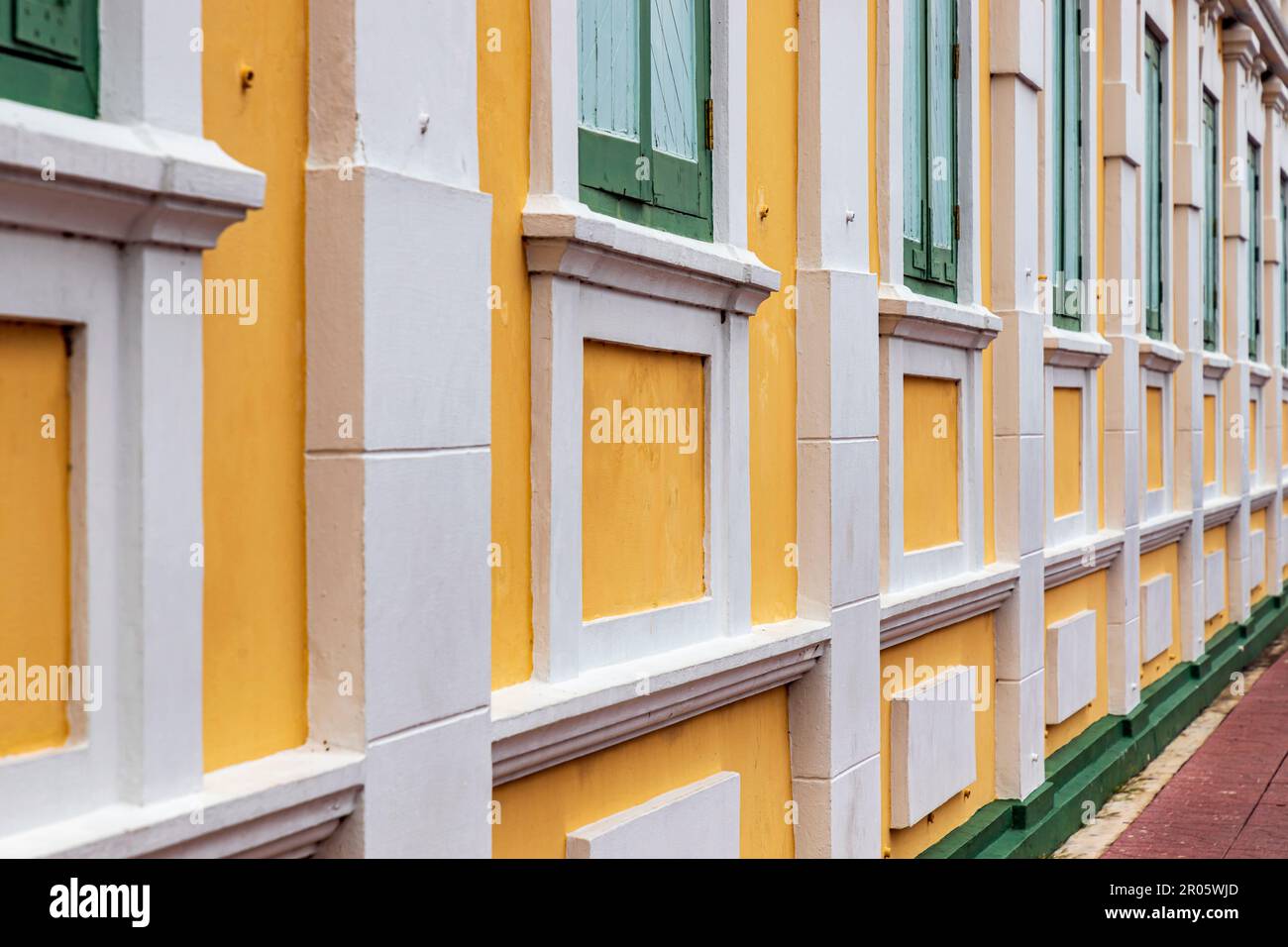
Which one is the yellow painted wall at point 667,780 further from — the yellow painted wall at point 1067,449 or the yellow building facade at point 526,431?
the yellow painted wall at point 1067,449

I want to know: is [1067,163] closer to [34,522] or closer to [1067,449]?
[1067,449]

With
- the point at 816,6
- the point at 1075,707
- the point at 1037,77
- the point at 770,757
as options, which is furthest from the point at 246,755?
the point at 1075,707

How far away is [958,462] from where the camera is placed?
8344 mm

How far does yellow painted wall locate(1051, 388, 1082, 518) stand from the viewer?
33.5 feet

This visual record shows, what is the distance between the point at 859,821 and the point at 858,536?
1.10 m

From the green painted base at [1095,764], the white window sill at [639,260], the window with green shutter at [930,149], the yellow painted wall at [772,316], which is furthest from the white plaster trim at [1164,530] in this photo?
the white window sill at [639,260]

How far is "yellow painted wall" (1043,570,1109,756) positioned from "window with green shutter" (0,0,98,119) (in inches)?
299

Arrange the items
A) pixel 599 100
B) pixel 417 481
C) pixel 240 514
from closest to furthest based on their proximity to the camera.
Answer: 1. pixel 240 514
2. pixel 417 481
3. pixel 599 100

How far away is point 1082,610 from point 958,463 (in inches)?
112

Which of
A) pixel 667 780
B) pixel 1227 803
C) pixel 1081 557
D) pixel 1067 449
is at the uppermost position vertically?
pixel 1067 449

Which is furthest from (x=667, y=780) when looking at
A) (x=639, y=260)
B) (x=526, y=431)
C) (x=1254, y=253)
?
(x=1254, y=253)

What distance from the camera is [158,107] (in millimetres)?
3148
